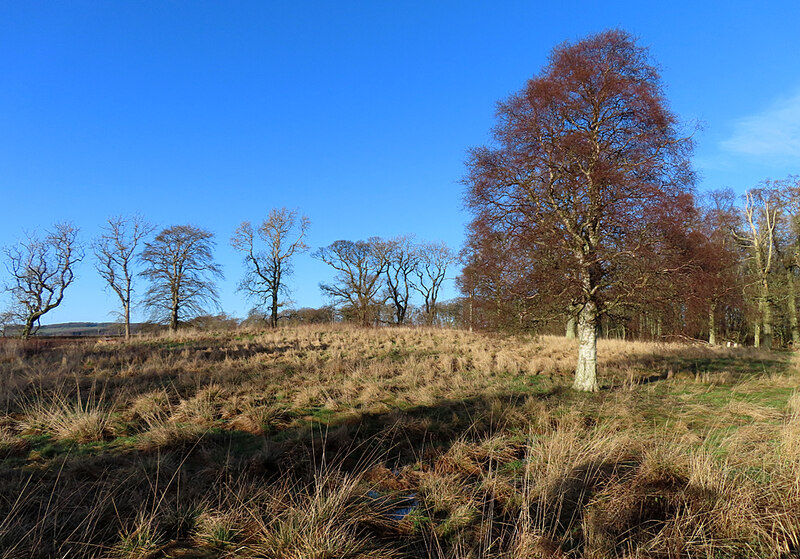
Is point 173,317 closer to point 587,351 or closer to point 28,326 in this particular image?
point 28,326

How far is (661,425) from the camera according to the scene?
6.64 meters

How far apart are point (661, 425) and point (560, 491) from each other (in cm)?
391

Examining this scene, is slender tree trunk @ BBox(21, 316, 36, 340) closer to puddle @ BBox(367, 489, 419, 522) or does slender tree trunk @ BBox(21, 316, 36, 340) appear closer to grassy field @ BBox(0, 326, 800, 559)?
grassy field @ BBox(0, 326, 800, 559)

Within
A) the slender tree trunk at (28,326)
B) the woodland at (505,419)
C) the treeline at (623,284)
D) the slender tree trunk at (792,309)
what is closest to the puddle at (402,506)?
the woodland at (505,419)

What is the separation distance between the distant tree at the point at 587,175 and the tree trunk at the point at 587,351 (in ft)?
0.08

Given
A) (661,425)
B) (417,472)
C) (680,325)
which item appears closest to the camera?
(417,472)

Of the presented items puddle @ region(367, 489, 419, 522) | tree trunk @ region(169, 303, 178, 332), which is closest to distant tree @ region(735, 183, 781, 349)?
puddle @ region(367, 489, 419, 522)

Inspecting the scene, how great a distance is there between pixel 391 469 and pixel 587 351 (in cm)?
679

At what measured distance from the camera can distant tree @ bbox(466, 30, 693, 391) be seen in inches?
351

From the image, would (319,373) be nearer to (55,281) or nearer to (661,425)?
(661,425)

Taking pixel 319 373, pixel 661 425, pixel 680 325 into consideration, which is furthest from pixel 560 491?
pixel 319 373

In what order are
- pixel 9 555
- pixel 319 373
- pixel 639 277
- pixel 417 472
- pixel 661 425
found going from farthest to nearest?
1. pixel 319 373
2. pixel 639 277
3. pixel 661 425
4. pixel 417 472
5. pixel 9 555

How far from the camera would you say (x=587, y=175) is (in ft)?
29.8

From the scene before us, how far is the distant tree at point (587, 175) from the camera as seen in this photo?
351 inches
